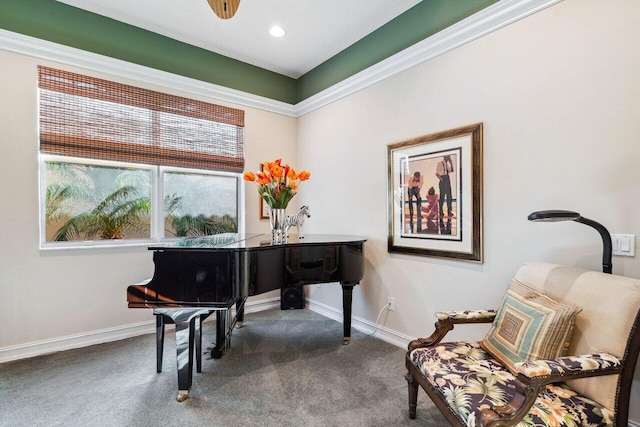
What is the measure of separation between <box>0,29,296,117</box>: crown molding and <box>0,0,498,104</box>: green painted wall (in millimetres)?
78

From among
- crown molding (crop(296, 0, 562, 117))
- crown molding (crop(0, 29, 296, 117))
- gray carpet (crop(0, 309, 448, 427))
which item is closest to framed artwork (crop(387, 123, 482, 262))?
crown molding (crop(296, 0, 562, 117))

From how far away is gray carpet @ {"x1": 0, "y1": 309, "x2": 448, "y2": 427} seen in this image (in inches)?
70.9

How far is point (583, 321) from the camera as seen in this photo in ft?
4.50

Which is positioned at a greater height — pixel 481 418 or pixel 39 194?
pixel 39 194

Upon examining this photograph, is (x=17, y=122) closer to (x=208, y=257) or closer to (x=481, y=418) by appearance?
Result: (x=208, y=257)

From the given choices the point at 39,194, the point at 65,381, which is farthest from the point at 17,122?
the point at 65,381

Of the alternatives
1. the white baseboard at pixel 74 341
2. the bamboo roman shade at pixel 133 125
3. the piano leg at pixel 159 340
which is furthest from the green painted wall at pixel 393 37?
the white baseboard at pixel 74 341

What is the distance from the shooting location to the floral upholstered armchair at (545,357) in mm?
1135

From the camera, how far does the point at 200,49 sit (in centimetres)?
346

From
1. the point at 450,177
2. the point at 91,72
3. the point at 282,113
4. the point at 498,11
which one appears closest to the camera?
the point at 498,11

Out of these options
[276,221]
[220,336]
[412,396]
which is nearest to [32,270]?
[220,336]

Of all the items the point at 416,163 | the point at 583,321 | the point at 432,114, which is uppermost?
the point at 432,114

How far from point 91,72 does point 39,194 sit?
1.24m

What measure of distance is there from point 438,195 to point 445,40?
50.0 inches
